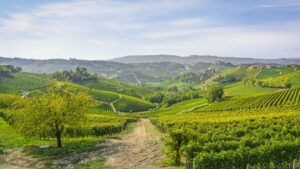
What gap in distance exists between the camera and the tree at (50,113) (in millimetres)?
52094

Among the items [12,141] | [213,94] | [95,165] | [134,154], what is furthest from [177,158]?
[213,94]

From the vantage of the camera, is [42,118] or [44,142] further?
[44,142]

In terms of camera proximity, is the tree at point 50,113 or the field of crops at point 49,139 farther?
the field of crops at point 49,139

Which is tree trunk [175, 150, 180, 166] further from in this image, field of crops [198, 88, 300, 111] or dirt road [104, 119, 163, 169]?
field of crops [198, 88, 300, 111]

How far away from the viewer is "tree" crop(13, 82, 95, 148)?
171 ft

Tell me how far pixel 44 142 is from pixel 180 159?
87.8 feet

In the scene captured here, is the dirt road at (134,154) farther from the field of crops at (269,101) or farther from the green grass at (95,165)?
the field of crops at (269,101)

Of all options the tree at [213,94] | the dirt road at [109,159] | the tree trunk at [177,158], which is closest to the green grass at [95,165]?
the dirt road at [109,159]

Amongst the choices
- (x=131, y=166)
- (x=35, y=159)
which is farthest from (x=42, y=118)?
(x=131, y=166)

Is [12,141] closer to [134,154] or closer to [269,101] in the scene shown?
[134,154]

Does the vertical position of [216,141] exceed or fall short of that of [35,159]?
it exceeds it

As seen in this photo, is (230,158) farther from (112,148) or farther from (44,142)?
(44,142)

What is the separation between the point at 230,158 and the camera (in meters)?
33.3

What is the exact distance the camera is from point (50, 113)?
5197cm
